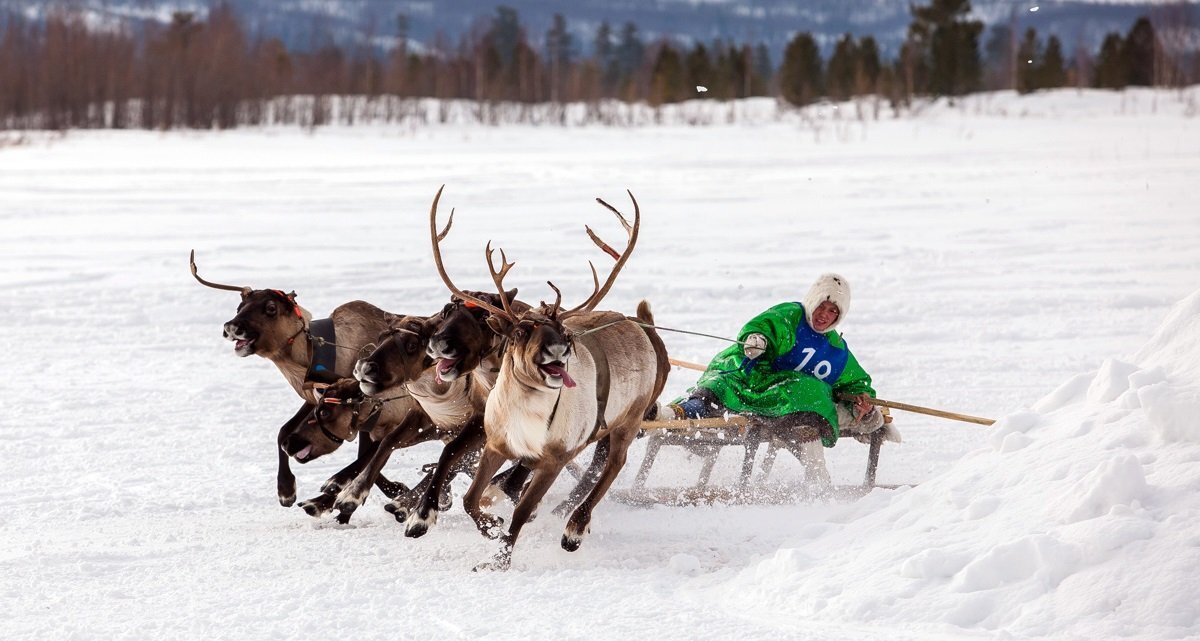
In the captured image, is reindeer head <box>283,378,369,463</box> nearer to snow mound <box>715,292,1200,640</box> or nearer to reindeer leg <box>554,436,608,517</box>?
reindeer leg <box>554,436,608,517</box>

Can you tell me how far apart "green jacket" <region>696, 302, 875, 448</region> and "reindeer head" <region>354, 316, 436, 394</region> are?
183 cm

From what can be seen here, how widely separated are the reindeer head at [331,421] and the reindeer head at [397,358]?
0.47 m

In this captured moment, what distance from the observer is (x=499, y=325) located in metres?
5.14

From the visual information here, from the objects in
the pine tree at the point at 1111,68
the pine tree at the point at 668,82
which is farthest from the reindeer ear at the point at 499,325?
the pine tree at the point at 1111,68

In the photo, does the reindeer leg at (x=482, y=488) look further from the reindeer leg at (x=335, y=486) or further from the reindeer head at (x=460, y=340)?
the reindeer leg at (x=335, y=486)

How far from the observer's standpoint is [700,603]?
4.60 m

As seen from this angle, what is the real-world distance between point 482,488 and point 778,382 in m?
1.92

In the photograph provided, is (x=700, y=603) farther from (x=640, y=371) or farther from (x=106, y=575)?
(x=106, y=575)

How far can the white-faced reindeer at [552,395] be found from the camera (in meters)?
4.89

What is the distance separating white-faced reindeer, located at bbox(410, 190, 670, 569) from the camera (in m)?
4.89

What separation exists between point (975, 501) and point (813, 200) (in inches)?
566

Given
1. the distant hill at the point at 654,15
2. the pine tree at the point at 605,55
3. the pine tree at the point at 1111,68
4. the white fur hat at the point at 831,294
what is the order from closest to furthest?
the white fur hat at the point at 831,294 < the pine tree at the point at 1111,68 < the pine tree at the point at 605,55 < the distant hill at the point at 654,15

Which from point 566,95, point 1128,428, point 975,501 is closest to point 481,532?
point 975,501

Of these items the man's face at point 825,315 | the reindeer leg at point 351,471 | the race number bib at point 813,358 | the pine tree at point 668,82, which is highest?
the pine tree at point 668,82
